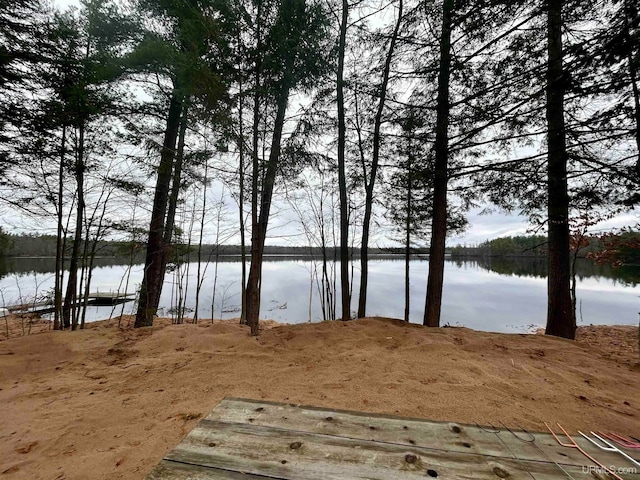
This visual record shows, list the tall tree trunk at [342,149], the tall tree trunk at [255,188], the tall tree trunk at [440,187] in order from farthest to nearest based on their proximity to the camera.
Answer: the tall tree trunk at [342,149] → the tall tree trunk at [440,187] → the tall tree trunk at [255,188]

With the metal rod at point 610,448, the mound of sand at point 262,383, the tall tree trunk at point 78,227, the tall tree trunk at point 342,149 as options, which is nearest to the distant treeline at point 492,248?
the tall tree trunk at point 342,149

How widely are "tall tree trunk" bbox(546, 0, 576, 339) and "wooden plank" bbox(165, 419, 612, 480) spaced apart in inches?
170

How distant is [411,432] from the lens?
1.17 metres

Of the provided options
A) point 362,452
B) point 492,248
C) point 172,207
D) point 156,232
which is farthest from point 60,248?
point 492,248

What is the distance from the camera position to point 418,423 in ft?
4.10

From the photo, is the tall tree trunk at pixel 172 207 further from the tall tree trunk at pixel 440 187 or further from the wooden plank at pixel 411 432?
the wooden plank at pixel 411 432

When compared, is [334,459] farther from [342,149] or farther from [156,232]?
[156,232]

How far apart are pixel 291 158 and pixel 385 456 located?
194 inches

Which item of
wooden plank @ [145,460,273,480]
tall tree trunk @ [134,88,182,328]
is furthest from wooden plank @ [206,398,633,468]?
tall tree trunk @ [134,88,182,328]

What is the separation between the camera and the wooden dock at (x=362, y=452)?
35.7 inches

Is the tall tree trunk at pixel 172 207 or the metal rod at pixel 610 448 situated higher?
the tall tree trunk at pixel 172 207

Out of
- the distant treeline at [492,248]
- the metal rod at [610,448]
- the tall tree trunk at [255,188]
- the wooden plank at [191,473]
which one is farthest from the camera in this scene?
the distant treeline at [492,248]

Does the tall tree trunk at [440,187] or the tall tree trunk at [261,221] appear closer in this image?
the tall tree trunk at [261,221]

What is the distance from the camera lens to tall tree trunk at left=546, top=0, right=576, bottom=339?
3.88 meters
